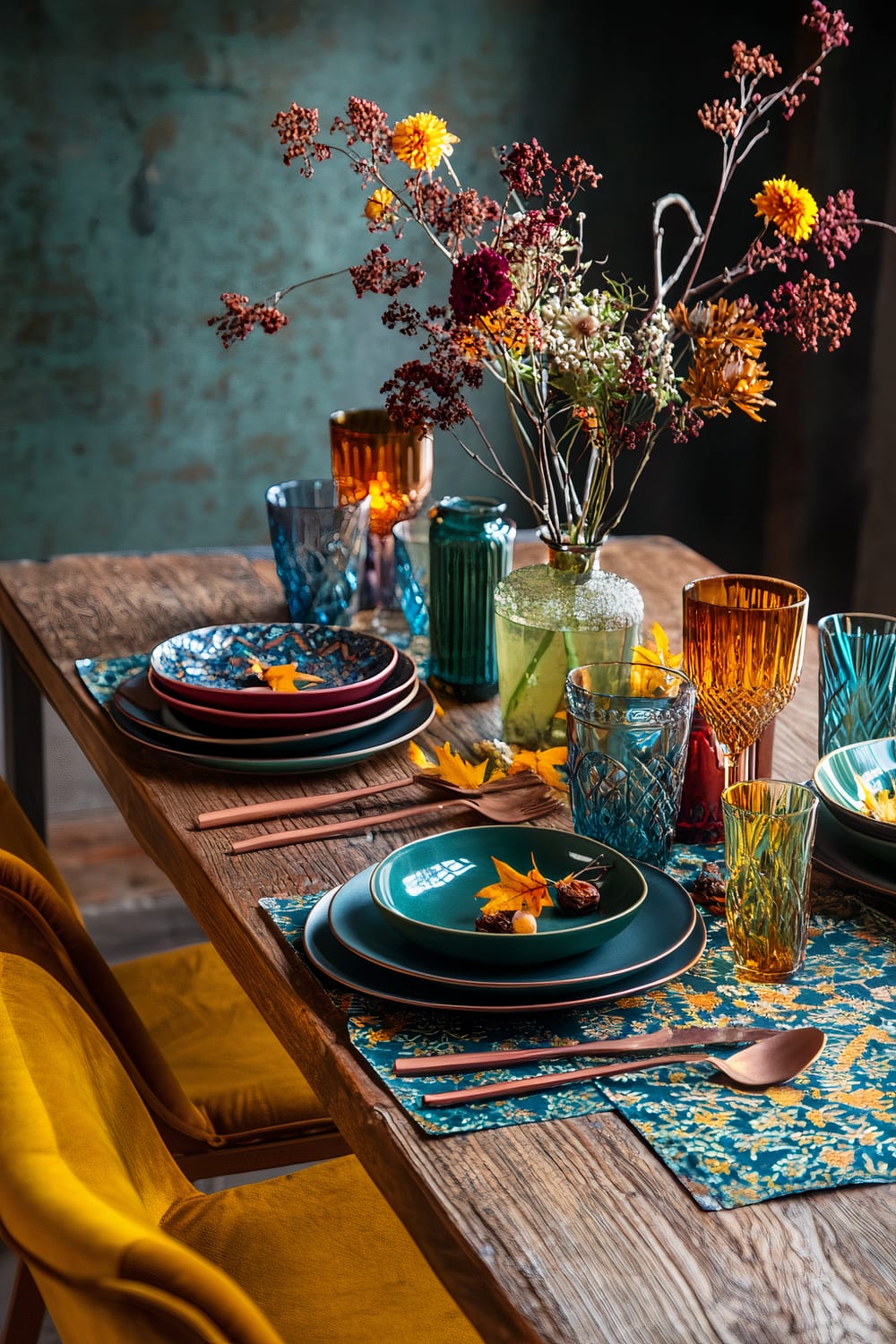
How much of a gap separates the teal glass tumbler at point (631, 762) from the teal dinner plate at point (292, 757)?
273 mm

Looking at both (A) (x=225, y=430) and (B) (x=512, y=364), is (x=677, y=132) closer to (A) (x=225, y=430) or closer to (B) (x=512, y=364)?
(A) (x=225, y=430)

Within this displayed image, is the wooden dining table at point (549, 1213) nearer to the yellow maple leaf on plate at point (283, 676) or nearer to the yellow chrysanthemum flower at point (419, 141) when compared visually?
the yellow maple leaf on plate at point (283, 676)

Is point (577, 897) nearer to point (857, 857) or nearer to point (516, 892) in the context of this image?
point (516, 892)

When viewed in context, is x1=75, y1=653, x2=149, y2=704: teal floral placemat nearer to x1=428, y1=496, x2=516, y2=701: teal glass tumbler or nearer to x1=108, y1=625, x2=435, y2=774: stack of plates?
x1=108, y1=625, x2=435, y2=774: stack of plates

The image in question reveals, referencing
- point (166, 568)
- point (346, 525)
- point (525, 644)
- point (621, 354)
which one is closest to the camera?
point (621, 354)

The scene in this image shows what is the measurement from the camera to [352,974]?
3.21ft

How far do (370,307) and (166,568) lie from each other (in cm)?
160

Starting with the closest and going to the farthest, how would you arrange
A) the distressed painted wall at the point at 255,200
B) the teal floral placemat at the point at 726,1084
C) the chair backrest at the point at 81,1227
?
1. the chair backrest at the point at 81,1227
2. the teal floral placemat at the point at 726,1084
3. the distressed painted wall at the point at 255,200

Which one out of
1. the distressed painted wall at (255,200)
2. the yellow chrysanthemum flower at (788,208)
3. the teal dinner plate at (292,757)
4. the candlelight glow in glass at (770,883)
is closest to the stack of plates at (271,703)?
the teal dinner plate at (292,757)

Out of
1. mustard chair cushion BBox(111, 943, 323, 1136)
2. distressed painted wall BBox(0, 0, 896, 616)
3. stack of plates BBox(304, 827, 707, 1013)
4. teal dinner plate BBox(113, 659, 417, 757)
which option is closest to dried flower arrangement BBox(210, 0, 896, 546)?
teal dinner plate BBox(113, 659, 417, 757)

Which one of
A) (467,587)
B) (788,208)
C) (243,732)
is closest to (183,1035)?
(243,732)

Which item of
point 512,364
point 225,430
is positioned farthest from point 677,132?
point 512,364

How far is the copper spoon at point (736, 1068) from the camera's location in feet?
2.82

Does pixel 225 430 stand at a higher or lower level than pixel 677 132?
lower
